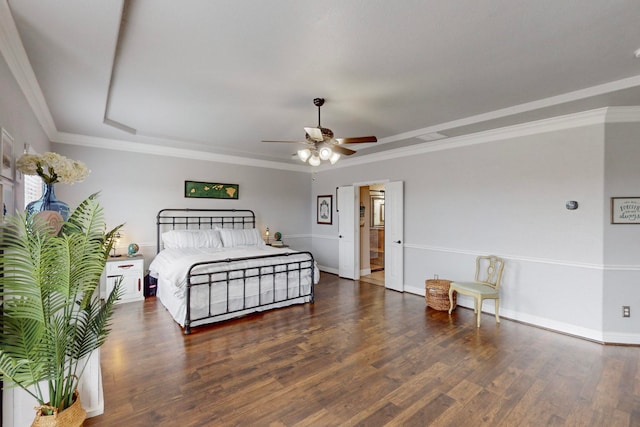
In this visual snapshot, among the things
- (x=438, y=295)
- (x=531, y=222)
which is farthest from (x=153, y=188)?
(x=531, y=222)

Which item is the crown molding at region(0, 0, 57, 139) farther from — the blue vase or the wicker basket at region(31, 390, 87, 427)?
the wicker basket at region(31, 390, 87, 427)

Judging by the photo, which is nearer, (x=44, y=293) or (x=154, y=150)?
(x=44, y=293)

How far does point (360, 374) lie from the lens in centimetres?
276

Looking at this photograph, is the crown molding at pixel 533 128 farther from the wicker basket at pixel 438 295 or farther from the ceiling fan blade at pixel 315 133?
the ceiling fan blade at pixel 315 133

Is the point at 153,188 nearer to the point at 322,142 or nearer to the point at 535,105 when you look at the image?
the point at 322,142

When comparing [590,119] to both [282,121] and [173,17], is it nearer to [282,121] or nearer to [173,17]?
[282,121]

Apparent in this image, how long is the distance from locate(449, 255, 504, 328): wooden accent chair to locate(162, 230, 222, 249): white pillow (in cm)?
417

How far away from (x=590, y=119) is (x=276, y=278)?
4.57 m

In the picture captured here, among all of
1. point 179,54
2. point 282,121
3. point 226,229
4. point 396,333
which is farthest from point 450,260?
point 179,54

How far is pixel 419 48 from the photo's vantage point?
7.71 feet

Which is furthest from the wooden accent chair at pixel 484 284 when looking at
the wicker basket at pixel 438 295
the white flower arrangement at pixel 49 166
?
the white flower arrangement at pixel 49 166

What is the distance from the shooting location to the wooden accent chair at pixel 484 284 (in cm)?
397

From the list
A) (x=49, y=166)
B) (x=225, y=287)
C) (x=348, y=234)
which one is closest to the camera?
(x=49, y=166)

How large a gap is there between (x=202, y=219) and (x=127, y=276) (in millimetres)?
1693
